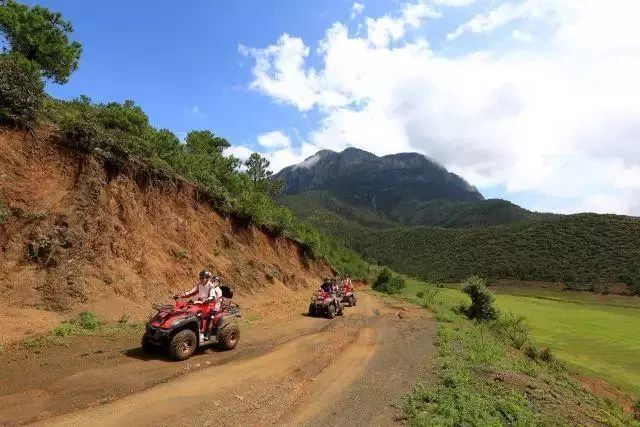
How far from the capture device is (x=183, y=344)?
35.7 ft

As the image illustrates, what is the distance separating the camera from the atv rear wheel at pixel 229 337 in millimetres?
12352

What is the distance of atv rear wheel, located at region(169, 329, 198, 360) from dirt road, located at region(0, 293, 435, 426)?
0.26 m

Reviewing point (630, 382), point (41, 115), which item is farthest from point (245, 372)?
point (630, 382)

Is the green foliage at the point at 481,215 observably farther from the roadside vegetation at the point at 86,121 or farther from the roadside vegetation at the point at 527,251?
the roadside vegetation at the point at 86,121

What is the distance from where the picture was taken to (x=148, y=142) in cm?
2284

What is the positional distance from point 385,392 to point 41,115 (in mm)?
17662

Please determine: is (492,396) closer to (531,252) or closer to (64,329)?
(64,329)

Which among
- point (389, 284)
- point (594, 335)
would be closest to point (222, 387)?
point (594, 335)

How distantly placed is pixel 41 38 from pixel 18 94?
12.0 meters

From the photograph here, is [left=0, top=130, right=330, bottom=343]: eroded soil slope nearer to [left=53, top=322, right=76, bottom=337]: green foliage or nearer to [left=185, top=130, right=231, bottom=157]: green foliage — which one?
[left=53, top=322, right=76, bottom=337]: green foliage

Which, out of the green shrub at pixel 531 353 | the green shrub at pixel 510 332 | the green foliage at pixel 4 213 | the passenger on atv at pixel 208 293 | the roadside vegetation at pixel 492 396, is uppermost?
the green foliage at pixel 4 213

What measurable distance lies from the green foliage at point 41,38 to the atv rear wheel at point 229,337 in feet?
69.8

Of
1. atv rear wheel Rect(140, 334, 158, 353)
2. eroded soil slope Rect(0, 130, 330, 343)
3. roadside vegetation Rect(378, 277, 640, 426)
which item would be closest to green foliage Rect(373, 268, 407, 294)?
eroded soil slope Rect(0, 130, 330, 343)

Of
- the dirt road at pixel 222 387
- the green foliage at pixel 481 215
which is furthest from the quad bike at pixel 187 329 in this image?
the green foliage at pixel 481 215
